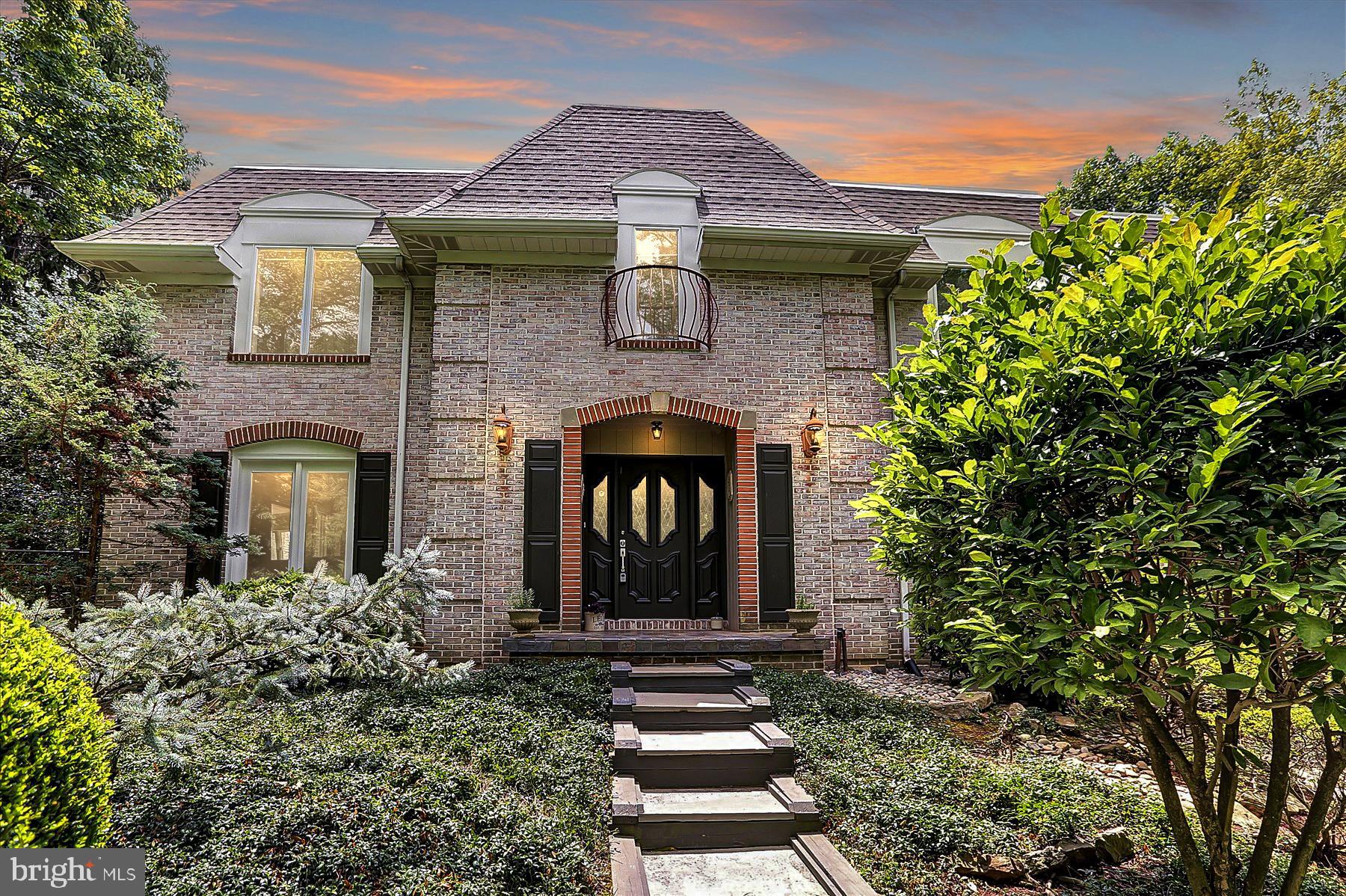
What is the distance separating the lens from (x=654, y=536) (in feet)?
32.3

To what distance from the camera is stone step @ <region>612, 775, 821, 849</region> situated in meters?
4.42

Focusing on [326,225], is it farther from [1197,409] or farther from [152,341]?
[1197,409]

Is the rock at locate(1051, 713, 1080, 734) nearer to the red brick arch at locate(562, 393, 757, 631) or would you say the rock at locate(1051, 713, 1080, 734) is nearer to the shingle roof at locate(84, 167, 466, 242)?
the red brick arch at locate(562, 393, 757, 631)

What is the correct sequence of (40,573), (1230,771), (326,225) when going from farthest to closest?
(326,225), (40,573), (1230,771)

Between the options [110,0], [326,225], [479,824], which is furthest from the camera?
[110,0]

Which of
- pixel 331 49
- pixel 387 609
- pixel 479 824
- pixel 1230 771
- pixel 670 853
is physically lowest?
pixel 670 853

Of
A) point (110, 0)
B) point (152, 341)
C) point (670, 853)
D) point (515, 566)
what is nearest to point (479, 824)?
point (670, 853)

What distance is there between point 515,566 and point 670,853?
4505 mm

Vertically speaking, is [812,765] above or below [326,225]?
below

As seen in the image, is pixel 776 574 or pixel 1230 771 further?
pixel 776 574

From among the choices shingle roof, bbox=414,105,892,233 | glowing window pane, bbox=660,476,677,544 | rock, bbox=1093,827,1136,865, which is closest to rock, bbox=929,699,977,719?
rock, bbox=1093,827,1136,865

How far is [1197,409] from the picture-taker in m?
2.84

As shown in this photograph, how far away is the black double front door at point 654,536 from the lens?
966 centimetres

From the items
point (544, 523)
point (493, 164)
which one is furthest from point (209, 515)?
point (493, 164)
